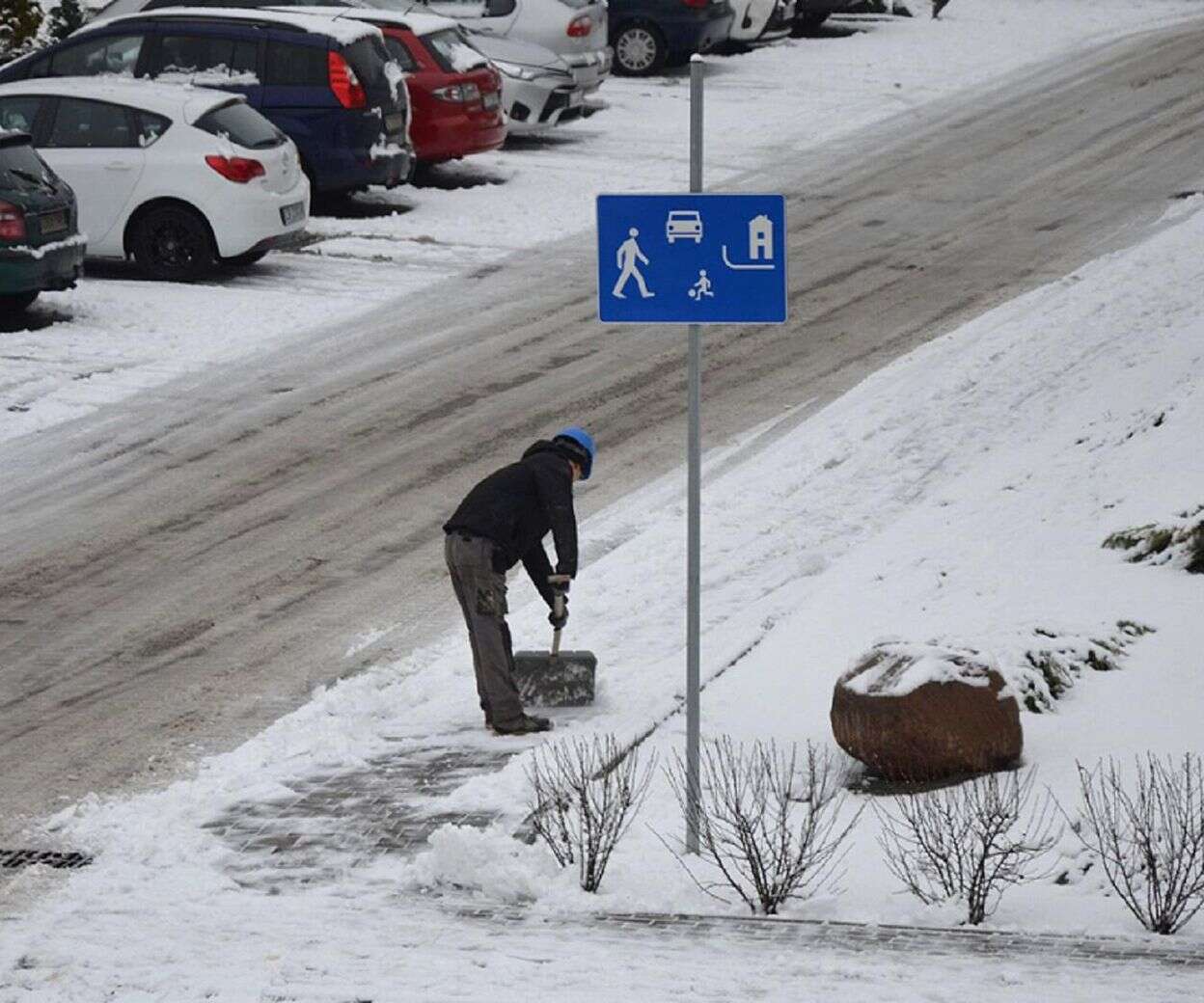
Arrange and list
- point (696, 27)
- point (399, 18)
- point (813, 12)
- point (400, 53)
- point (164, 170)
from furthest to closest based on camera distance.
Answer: point (813, 12)
point (696, 27)
point (399, 18)
point (400, 53)
point (164, 170)

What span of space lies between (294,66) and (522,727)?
41.5ft

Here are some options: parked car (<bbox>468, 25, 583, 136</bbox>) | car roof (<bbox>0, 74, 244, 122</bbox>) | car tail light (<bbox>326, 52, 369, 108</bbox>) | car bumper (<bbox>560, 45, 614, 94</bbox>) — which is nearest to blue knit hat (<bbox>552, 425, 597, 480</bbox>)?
car roof (<bbox>0, 74, 244, 122</bbox>)

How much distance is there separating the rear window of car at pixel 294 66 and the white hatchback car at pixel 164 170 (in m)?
1.96

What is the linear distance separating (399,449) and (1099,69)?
737 inches

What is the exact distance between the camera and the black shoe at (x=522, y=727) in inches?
381

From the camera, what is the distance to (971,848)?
23.3 feet

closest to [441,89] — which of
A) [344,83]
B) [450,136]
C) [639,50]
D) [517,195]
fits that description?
[450,136]

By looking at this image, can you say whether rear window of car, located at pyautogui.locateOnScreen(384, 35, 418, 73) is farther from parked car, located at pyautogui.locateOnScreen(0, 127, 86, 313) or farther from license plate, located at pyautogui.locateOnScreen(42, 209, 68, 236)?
license plate, located at pyautogui.locateOnScreen(42, 209, 68, 236)

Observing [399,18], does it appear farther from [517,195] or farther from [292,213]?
[292,213]

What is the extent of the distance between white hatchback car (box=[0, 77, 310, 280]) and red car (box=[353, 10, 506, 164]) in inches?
145

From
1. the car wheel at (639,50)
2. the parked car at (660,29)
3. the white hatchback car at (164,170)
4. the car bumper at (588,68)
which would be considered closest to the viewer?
the white hatchback car at (164,170)

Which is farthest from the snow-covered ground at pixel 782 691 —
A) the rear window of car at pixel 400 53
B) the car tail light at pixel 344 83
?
the rear window of car at pixel 400 53

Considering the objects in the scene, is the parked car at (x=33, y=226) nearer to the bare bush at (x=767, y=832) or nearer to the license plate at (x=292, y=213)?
the license plate at (x=292, y=213)

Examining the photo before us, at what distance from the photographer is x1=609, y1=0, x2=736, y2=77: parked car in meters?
29.5
